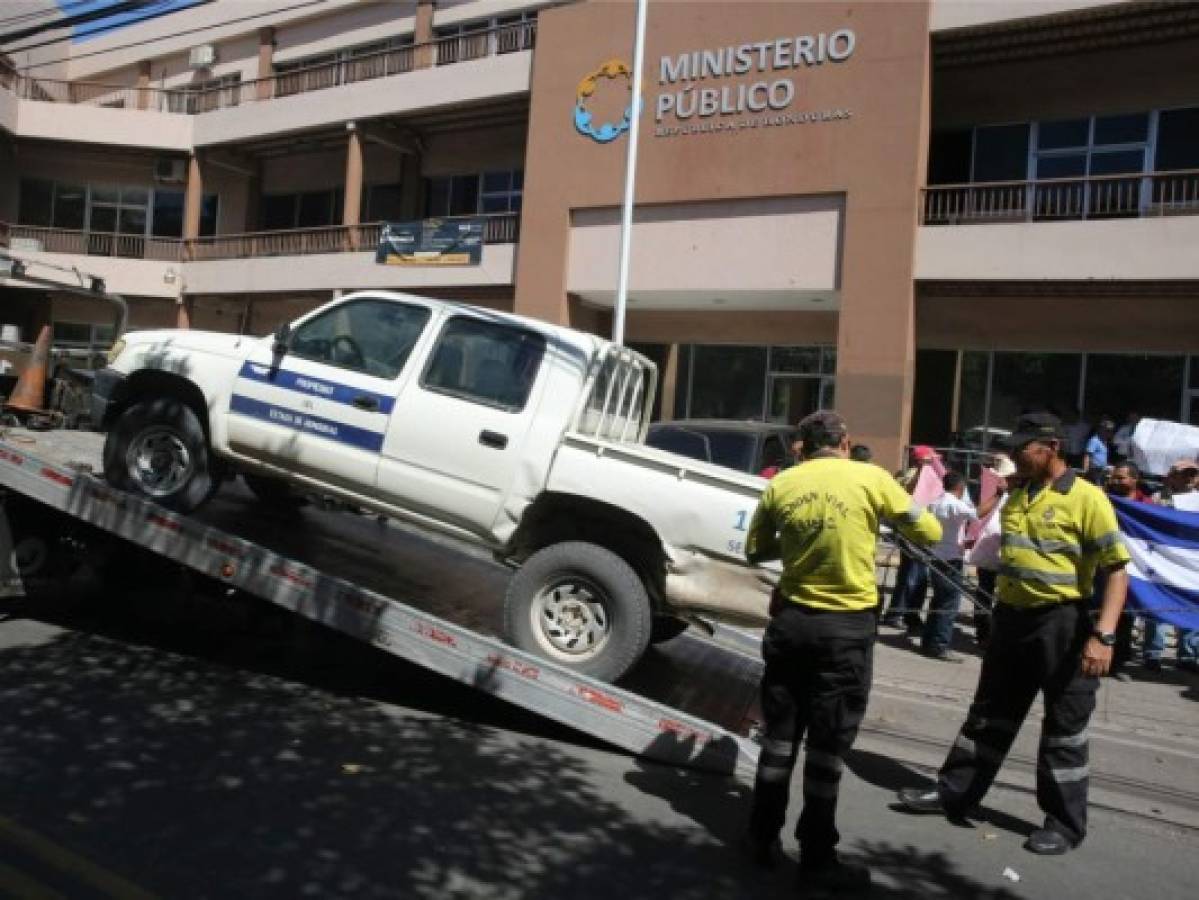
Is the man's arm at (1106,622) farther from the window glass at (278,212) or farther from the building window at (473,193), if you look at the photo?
the window glass at (278,212)

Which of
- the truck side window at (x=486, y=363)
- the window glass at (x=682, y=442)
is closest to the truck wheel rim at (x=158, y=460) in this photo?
the truck side window at (x=486, y=363)

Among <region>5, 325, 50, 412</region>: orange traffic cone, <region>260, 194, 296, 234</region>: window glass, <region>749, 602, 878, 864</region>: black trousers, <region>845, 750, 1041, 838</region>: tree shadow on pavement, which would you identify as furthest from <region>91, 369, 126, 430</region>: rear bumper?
<region>260, 194, 296, 234</region>: window glass

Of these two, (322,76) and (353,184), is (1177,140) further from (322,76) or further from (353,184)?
(322,76)

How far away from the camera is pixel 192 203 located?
87.8ft

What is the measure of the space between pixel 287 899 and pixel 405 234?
19.7 meters

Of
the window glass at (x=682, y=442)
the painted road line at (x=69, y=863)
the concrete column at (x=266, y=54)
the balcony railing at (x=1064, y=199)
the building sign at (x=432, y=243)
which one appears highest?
the concrete column at (x=266, y=54)

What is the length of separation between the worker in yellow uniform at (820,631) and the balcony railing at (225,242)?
17.5m

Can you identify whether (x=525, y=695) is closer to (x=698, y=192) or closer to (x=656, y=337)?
(x=698, y=192)

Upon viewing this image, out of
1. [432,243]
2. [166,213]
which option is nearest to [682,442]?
[432,243]

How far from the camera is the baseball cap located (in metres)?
4.32

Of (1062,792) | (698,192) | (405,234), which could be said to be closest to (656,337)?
(698,192)

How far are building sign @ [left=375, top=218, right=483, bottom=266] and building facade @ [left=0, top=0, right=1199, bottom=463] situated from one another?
25 cm

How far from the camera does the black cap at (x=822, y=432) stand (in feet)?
14.2

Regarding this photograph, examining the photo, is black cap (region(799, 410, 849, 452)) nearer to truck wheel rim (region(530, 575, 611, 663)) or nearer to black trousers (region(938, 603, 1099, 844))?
black trousers (region(938, 603, 1099, 844))
